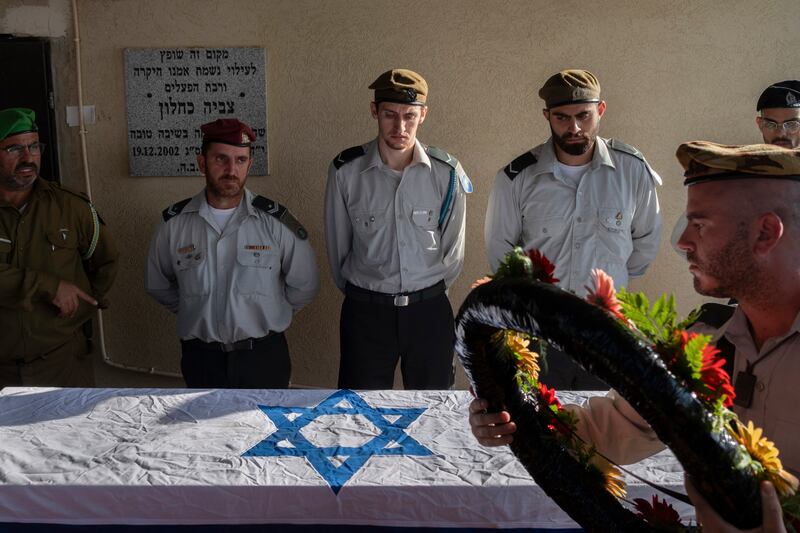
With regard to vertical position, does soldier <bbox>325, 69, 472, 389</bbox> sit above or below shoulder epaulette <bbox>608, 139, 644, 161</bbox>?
below

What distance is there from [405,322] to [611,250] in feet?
3.52

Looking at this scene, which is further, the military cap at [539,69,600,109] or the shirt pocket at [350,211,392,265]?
the shirt pocket at [350,211,392,265]

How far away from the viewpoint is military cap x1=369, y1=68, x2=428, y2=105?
376cm

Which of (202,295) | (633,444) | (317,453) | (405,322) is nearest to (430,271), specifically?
(405,322)

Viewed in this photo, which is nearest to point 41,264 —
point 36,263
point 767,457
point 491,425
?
point 36,263

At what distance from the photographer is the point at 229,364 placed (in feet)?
12.2

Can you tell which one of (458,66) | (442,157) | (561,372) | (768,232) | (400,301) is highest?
(458,66)

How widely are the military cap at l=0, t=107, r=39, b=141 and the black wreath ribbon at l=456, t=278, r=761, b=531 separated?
3052 millimetres

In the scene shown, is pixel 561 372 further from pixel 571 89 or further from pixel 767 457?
pixel 767 457

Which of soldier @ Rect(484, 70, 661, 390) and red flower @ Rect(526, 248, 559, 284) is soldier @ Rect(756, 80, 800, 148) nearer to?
soldier @ Rect(484, 70, 661, 390)

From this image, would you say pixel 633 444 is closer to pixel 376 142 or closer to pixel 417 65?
pixel 376 142

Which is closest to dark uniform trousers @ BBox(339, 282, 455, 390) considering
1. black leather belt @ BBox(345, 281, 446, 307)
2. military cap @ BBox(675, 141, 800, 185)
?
black leather belt @ BBox(345, 281, 446, 307)

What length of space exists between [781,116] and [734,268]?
264cm

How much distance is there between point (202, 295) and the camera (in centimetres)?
376
